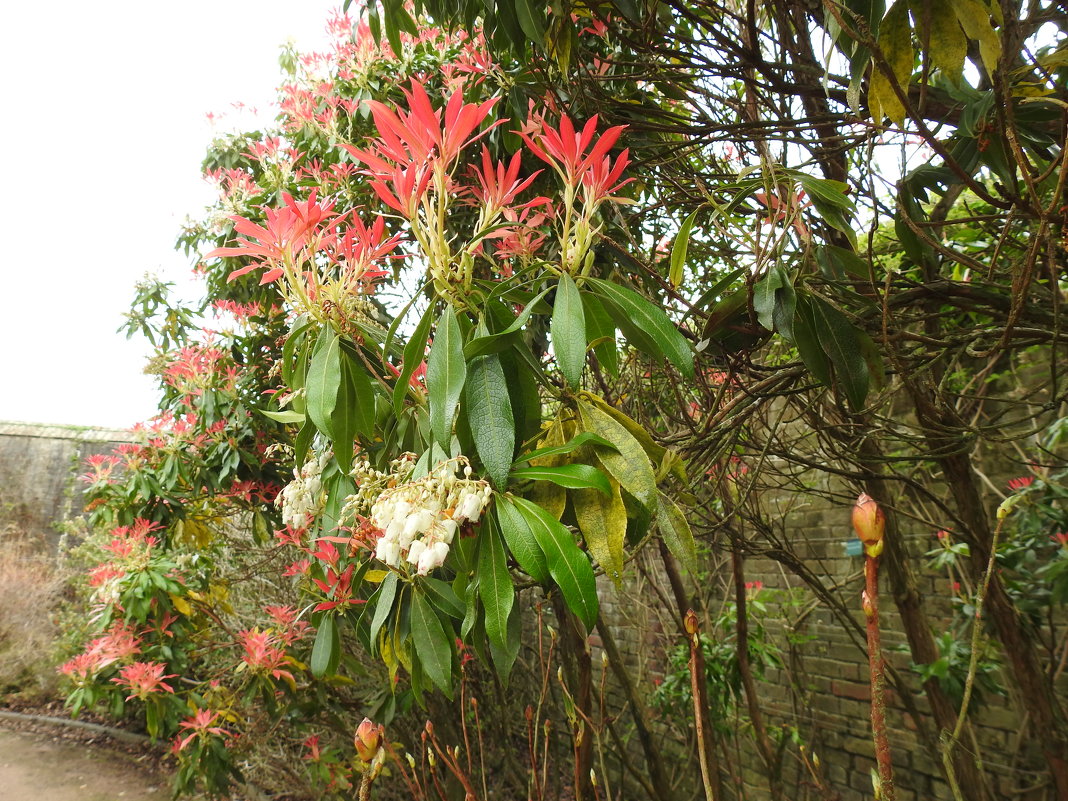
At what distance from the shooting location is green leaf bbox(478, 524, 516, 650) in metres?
0.76

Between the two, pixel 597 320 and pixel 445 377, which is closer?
pixel 445 377

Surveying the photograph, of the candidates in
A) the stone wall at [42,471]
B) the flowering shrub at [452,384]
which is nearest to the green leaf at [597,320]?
the flowering shrub at [452,384]

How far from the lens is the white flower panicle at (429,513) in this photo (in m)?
0.71

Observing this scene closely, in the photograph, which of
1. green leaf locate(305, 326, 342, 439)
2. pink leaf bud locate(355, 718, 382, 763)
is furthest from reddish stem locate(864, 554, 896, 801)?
green leaf locate(305, 326, 342, 439)

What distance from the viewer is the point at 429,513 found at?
0.72 metres

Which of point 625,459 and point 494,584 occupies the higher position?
point 625,459

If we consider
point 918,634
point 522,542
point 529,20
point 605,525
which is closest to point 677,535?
point 605,525

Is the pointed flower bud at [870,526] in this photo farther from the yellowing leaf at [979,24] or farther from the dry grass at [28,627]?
the dry grass at [28,627]

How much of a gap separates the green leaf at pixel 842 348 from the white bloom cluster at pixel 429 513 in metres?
0.56

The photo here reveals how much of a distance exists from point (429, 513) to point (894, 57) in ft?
2.69

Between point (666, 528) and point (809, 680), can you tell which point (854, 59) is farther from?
point (809, 680)

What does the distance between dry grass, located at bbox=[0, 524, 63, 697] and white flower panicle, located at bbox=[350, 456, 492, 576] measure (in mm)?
5780

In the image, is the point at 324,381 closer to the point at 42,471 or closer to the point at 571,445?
the point at 571,445

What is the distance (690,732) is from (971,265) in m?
2.31
